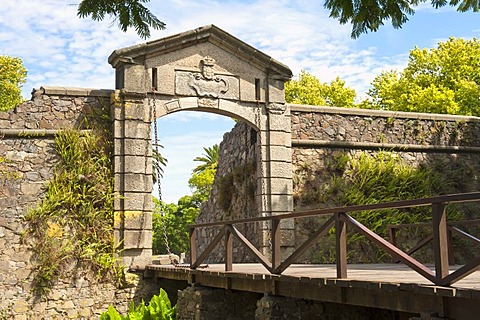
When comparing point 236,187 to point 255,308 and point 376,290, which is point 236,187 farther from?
point 376,290

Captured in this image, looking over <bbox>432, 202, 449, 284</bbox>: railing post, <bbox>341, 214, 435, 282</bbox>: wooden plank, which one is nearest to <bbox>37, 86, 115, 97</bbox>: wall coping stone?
<bbox>341, 214, 435, 282</bbox>: wooden plank

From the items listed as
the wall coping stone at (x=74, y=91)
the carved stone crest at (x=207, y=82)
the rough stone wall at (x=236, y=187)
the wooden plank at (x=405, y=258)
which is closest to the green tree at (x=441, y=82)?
the rough stone wall at (x=236, y=187)

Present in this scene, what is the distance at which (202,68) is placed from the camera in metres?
11.5

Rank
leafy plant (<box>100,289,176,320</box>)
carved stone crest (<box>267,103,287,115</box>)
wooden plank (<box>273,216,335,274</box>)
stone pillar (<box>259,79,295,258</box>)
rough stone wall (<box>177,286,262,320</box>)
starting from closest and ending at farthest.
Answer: wooden plank (<box>273,216,335,274</box>) < rough stone wall (<box>177,286,262,320</box>) < leafy plant (<box>100,289,176,320</box>) < stone pillar (<box>259,79,295,258</box>) < carved stone crest (<box>267,103,287,115</box>)

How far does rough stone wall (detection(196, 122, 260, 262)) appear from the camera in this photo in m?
12.6

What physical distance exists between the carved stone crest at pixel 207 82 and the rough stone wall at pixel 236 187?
1.46m

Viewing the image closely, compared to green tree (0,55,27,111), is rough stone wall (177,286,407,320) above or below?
below

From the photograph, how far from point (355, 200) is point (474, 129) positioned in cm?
351

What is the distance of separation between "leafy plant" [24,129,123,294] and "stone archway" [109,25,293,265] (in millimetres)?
245

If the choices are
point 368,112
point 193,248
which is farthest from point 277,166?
A: point 193,248

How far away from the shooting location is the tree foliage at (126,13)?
214 inches

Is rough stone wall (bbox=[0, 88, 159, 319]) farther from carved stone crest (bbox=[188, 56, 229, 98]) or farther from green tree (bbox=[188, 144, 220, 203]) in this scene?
green tree (bbox=[188, 144, 220, 203])

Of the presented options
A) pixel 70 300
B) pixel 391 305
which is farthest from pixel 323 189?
pixel 391 305

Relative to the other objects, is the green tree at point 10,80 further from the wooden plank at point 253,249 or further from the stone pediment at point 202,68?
the wooden plank at point 253,249
